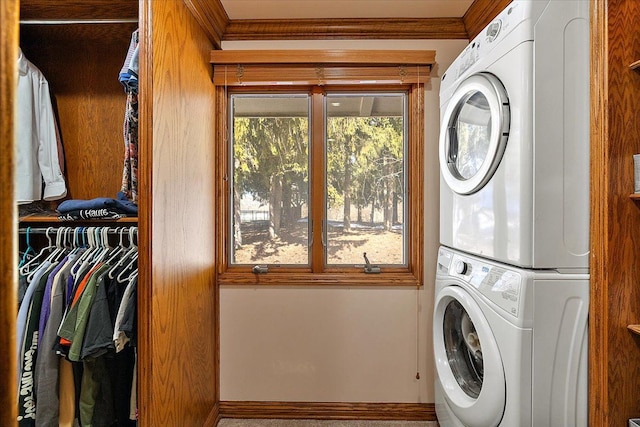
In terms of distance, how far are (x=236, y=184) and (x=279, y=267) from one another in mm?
592

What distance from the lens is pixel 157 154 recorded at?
1.47m

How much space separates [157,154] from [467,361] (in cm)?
161

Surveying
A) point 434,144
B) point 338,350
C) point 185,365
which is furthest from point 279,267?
point 434,144

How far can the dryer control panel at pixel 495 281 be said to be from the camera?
4.16 feet

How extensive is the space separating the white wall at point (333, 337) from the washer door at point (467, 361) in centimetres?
43

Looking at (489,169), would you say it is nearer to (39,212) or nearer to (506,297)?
(506,297)

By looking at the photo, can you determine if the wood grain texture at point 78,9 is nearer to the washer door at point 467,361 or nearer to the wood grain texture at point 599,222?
the wood grain texture at point 599,222

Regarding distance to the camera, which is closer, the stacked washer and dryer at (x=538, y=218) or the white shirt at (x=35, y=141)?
the stacked washer and dryer at (x=538, y=218)

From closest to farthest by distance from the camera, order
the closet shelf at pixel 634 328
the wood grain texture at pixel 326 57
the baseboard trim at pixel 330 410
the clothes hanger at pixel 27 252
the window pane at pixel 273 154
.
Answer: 1. the closet shelf at pixel 634 328
2. the clothes hanger at pixel 27 252
3. the wood grain texture at pixel 326 57
4. the baseboard trim at pixel 330 410
5. the window pane at pixel 273 154

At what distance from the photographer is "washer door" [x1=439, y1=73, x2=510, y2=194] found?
4.38 ft

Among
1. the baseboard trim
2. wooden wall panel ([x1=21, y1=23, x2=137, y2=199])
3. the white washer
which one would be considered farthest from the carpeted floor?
wooden wall panel ([x1=21, y1=23, x2=137, y2=199])

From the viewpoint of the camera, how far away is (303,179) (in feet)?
7.77

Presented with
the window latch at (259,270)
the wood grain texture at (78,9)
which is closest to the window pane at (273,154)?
the window latch at (259,270)

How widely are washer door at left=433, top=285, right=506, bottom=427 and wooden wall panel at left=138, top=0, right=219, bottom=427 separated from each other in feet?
3.99
